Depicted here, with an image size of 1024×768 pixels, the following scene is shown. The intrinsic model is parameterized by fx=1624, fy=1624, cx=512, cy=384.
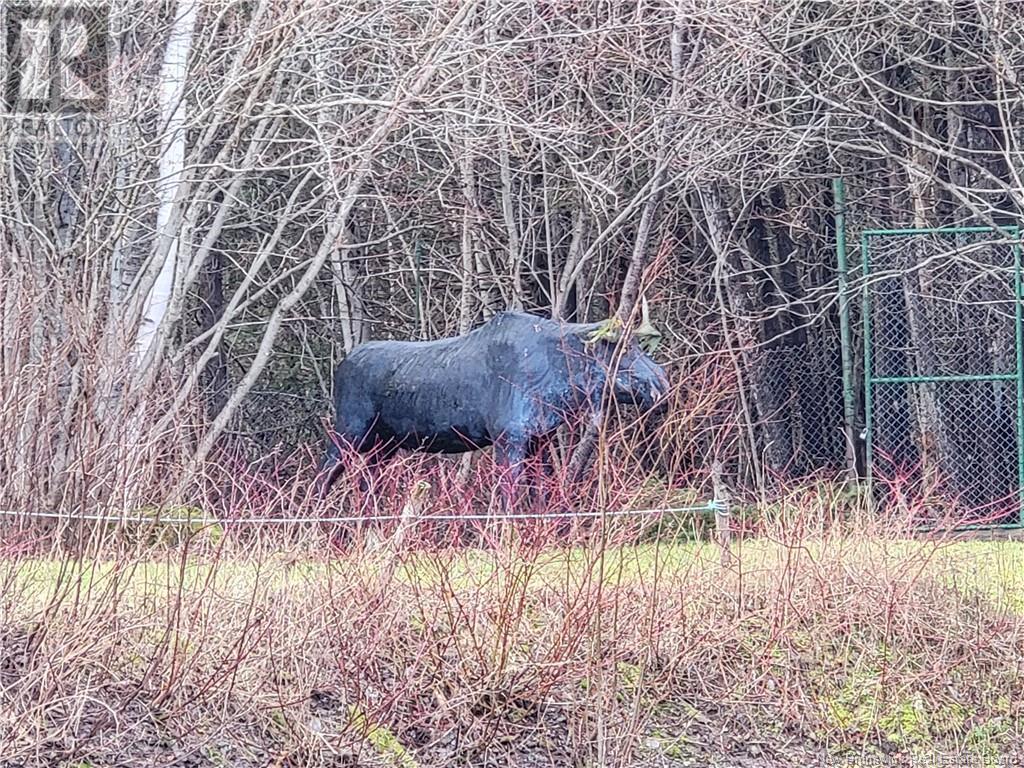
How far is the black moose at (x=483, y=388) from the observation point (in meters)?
9.19

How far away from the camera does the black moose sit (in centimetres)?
919

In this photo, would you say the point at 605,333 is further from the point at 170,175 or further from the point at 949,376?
the point at 949,376

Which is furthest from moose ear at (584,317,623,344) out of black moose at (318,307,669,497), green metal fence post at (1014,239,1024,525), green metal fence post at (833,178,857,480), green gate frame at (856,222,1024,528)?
green metal fence post at (1014,239,1024,525)

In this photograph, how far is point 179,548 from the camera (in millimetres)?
7133

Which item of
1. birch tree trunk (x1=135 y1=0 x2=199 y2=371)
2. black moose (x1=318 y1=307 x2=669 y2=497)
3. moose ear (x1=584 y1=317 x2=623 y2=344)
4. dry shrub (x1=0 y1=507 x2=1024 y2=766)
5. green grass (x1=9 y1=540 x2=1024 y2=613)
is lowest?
dry shrub (x1=0 y1=507 x2=1024 y2=766)

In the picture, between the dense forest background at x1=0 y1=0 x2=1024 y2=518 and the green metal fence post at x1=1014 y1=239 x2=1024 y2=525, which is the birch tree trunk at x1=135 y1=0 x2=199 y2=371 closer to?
the dense forest background at x1=0 y1=0 x2=1024 y2=518

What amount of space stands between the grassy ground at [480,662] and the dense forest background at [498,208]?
23.8 inches

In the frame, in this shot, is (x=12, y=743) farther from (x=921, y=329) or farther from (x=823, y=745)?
(x=921, y=329)

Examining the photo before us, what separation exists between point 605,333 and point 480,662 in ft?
8.79

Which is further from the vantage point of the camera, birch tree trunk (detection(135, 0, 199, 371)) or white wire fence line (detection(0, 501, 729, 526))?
birch tree trunk (detection(135, 0, 199, 371))

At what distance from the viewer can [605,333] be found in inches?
359
